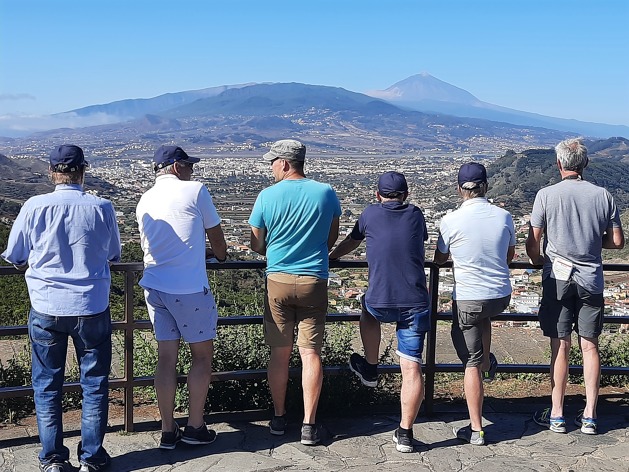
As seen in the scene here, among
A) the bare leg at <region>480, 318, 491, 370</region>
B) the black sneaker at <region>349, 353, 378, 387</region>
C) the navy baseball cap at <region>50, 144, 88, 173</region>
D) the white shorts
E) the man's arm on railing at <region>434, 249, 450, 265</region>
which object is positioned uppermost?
the navy baseball cap at <region>50, 144, 88, 173</region>

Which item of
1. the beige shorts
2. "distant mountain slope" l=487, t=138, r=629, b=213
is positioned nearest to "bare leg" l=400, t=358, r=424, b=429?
the beige shorts

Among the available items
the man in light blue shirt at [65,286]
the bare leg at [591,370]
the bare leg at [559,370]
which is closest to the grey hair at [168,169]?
the man in light blue shirt at [65,286]

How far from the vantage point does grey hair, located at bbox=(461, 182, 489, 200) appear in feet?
15.0

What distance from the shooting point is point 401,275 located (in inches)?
177

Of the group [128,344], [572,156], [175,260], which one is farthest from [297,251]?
[572,156]

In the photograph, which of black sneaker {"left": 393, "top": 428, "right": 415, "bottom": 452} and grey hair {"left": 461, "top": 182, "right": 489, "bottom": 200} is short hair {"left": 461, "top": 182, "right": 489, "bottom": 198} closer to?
grey hair {"left": 461, "top": 182, "right": 489, "bottom": 200}

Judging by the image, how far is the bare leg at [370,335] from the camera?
4.78 m

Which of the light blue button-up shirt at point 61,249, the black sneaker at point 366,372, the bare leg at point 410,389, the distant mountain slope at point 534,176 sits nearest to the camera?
the light blue button-up shirt at point 61,249

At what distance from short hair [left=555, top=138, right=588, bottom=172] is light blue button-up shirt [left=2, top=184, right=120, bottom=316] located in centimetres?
269

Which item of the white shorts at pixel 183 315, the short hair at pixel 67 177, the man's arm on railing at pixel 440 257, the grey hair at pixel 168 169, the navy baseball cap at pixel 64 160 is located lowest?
the white shorts at pixel 183 315

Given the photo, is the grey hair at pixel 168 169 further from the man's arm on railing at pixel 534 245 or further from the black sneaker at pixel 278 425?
the man's arm on railing at pixel 534 245

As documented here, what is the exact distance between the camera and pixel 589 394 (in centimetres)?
495

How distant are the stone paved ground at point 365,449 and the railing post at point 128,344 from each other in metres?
0.11

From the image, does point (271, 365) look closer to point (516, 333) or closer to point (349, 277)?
point (349, 277)
